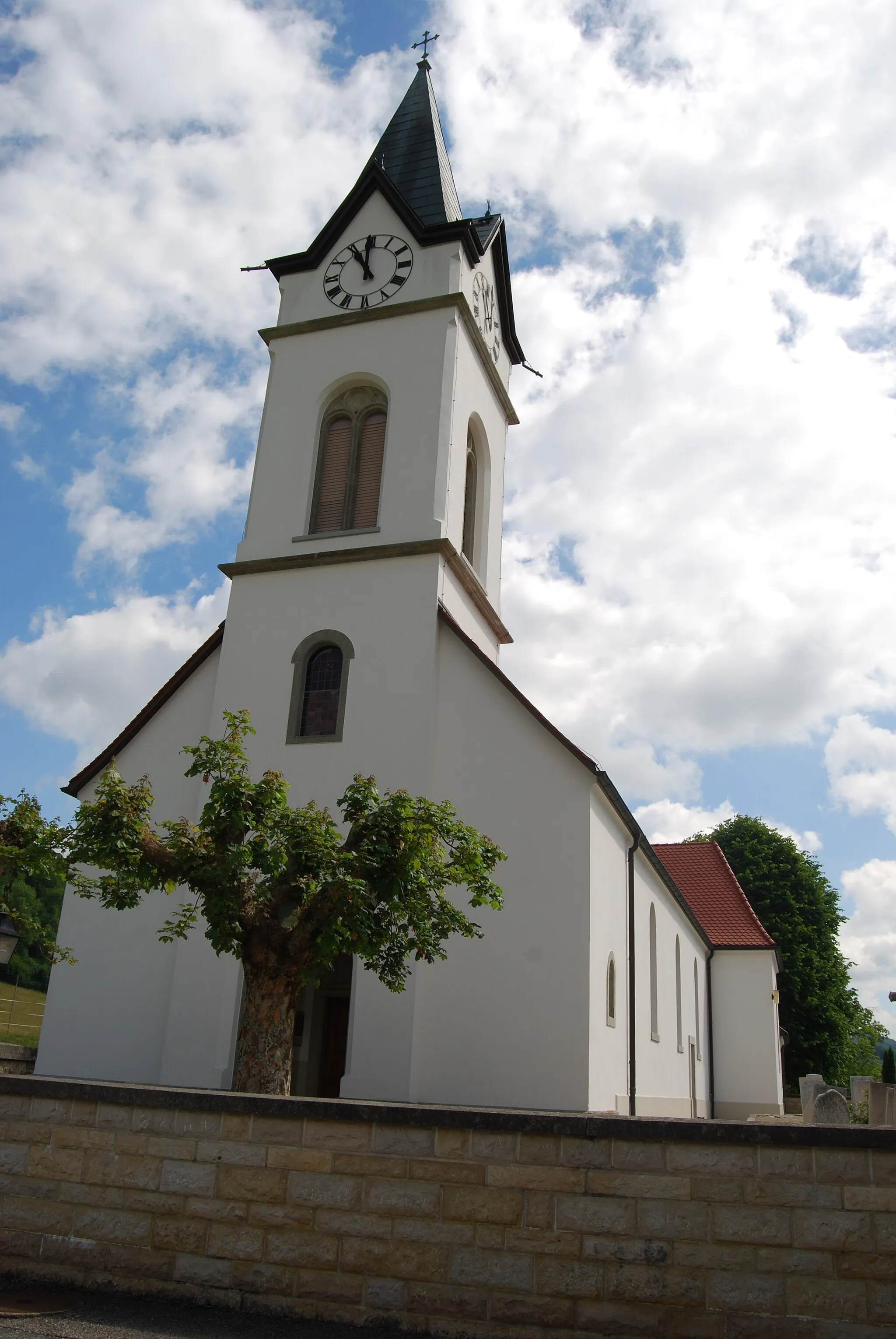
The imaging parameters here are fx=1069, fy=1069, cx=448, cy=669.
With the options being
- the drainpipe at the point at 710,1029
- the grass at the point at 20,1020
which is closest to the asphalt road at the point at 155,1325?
the grass at the point at 20,1020

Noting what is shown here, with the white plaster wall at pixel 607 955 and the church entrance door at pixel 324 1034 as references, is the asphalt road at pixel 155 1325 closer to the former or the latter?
the white plaster wall at pixel 607 955

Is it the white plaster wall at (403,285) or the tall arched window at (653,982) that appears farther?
the tall arched window at (653,982)

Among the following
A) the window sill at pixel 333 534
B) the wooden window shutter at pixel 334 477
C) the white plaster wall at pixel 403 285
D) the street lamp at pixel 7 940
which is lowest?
the street lamp at pixel 7 940

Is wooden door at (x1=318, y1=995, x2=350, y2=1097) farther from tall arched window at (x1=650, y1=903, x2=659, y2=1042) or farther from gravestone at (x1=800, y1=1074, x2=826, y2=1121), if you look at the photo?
gravestone at (x1=800, y1=1074, x2=826, y2=1121)

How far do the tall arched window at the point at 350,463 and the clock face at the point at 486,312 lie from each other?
2.99 meters

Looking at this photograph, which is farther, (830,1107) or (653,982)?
(653,982)

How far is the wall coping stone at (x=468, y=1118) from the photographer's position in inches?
241

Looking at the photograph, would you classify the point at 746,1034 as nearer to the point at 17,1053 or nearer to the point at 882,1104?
the point at 882,1104

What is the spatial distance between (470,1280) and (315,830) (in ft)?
18.1

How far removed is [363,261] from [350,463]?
4603 mm

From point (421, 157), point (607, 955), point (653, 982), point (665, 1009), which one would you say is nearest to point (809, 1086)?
point (665, 1009)

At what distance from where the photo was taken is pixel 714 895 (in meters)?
36.0

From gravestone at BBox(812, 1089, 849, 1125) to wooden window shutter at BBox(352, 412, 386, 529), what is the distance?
11.0 meters

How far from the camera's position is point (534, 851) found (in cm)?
1506
